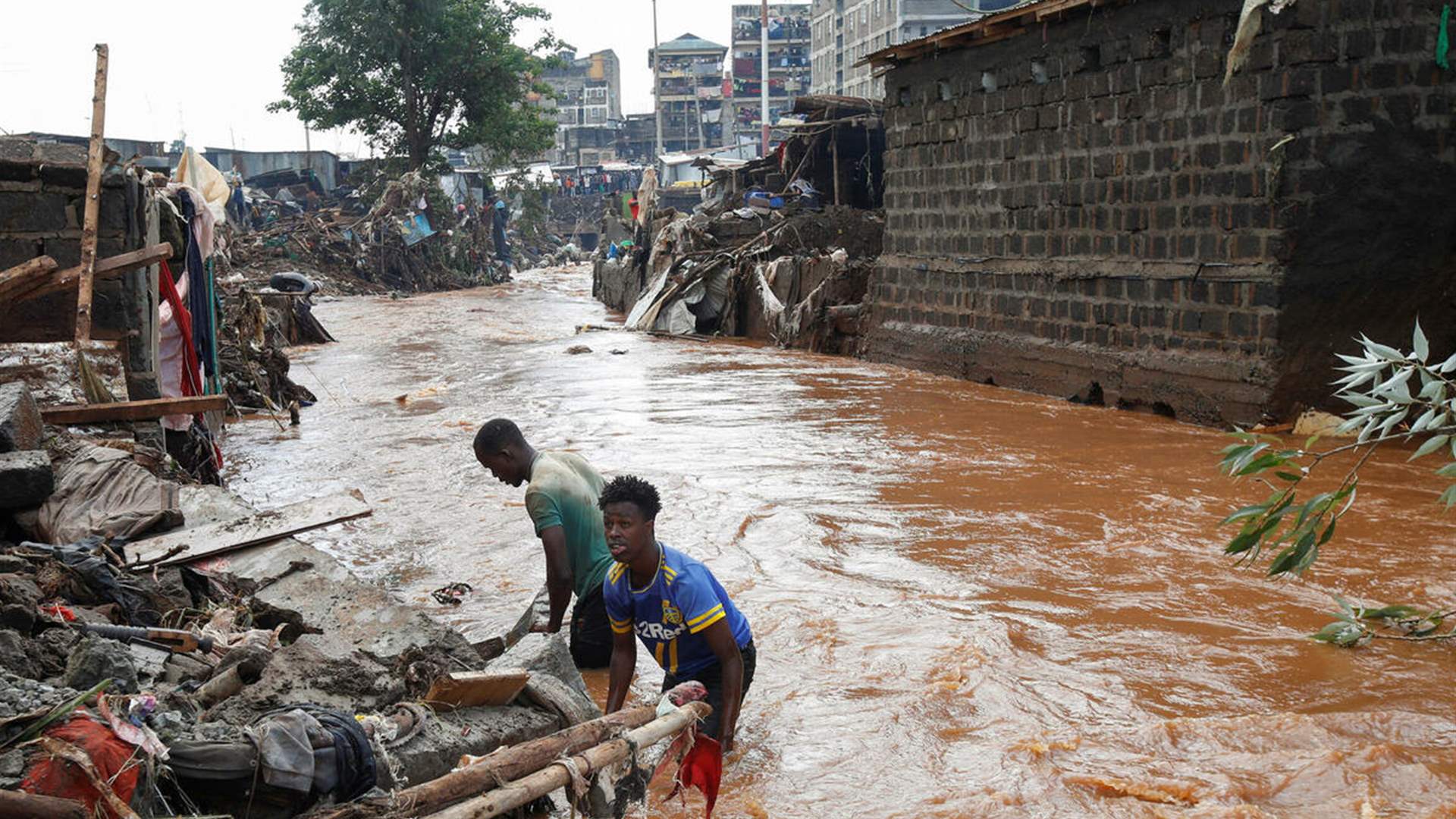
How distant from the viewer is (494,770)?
328 centimetres

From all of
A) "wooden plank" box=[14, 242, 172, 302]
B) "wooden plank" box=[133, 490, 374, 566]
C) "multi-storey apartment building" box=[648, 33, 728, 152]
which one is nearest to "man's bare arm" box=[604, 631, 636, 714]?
"wooden plank" box=[133, 490, 374, 566]

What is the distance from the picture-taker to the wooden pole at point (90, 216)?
781cm

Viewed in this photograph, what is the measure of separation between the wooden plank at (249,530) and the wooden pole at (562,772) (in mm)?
3125

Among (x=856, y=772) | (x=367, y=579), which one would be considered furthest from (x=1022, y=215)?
(x=856, y=772)

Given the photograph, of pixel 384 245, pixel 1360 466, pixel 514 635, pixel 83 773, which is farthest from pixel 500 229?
pixel 83 773

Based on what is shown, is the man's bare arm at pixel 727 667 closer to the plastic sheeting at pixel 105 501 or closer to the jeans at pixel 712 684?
the jeans at pixel 712 684

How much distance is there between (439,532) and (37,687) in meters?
5.14

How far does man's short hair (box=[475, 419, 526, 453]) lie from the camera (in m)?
5.32

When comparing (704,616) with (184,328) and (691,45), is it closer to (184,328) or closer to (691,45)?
(184,328)

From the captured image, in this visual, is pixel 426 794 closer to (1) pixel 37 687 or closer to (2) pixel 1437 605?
(1) pixel 37 687

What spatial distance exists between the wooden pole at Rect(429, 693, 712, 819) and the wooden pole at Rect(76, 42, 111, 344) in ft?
17.9

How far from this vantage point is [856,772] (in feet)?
15.4

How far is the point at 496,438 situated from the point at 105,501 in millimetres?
2328

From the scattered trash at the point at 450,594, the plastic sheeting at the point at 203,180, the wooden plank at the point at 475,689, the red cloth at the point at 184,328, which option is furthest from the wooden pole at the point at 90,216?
the wooden plank at the point at 475,689
